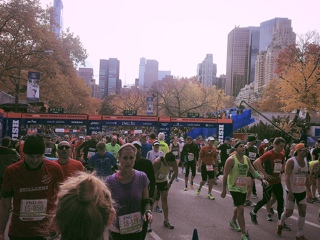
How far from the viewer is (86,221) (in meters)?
1.98

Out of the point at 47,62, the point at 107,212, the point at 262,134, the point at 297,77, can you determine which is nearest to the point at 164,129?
the point at 262,134

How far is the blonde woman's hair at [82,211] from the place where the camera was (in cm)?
198

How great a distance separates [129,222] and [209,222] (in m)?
4.61

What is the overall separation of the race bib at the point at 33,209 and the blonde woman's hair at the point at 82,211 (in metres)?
2.09

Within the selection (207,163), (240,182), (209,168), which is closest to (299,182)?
(240,182)

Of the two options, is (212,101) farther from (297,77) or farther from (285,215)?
(285,215)

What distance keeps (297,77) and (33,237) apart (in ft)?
123

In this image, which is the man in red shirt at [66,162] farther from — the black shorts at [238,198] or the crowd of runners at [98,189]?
the black shorts at [238,198]

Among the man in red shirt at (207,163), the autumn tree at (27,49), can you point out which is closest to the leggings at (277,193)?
the man in red shirt at (207,163)

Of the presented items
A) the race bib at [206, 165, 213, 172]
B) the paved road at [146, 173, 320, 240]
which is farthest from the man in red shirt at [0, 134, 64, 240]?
the race bib at [206, 165, 213, 172]

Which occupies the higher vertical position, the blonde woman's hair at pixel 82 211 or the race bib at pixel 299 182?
the blonde woman's hair at pixel 82 211

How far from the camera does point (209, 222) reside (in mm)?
8688

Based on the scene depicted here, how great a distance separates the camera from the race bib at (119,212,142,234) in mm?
4441

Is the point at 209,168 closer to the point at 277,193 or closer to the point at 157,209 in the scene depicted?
the point at 157,209
